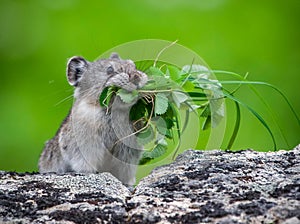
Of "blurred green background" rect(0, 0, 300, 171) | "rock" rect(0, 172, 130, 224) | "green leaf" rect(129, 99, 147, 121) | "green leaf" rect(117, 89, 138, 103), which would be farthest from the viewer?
"blurred green background" rect(0, 0, 300, 171)

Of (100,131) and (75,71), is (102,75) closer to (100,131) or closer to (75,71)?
(75,71)

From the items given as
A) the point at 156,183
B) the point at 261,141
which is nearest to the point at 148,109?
the point at 156,183

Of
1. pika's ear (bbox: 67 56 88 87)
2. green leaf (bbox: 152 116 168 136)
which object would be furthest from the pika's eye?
green leaf (bbox: 152 116 168 136)

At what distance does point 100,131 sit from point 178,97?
1232 millimetres

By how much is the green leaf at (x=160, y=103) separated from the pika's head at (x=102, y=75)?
282mm

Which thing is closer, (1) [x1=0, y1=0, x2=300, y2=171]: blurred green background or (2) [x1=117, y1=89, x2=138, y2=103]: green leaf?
(2) [x1=117, y1=89, x2=138, y2=103]: green leaf

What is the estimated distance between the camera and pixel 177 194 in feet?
15.9

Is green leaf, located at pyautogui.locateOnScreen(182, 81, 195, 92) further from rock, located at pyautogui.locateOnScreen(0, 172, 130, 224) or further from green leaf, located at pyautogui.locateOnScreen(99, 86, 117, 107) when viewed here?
rock, located at pyautogui.locateOnScreen(0, 172, 130, 224)

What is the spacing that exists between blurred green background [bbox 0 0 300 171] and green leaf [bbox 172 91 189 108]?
15.1ft

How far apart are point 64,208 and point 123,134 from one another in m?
2.60

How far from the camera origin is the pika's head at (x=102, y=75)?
6.91 metres

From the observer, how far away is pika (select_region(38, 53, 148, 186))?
7168mm

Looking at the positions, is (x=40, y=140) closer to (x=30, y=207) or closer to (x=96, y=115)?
(x=96, y=115)

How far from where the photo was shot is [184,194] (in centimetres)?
483
